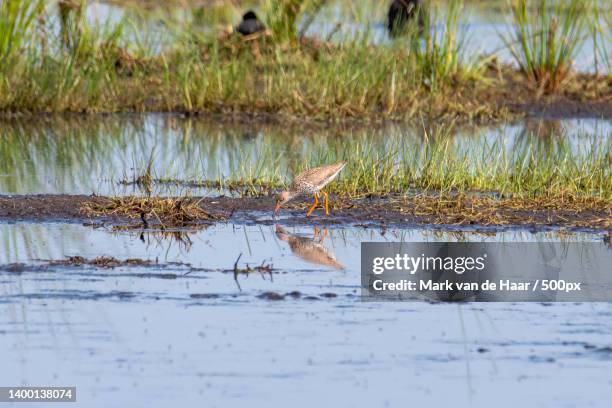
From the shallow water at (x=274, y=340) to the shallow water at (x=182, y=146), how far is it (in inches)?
147

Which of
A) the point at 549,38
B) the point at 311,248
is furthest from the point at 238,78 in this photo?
the point at 311,248

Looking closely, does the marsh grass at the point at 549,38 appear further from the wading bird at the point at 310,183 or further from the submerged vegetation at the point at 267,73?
the wading bird at the point at 310,183

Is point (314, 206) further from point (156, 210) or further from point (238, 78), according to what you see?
point (238, 78)

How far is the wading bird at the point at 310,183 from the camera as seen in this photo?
1077cm

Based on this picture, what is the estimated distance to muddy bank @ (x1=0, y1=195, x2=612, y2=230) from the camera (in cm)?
1067

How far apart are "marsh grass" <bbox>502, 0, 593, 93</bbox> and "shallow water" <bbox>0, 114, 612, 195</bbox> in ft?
4.17

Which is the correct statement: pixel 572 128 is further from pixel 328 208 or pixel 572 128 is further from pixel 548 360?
pixel 548 360

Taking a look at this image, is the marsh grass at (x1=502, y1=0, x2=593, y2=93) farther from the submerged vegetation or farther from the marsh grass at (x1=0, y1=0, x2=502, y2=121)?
the marsh grass at (x1=0, y1=0, x2=502, y2=121)

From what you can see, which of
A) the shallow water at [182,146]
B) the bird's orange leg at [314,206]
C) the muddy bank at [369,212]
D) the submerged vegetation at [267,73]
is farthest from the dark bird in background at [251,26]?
the bird's orange leg at [314,206]

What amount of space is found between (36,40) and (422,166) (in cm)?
775

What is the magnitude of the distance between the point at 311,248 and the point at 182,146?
20.7 feet

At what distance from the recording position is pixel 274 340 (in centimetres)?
717

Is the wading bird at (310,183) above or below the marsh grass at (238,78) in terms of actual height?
below

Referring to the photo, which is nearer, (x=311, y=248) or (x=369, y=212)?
(x=311, y=248)
